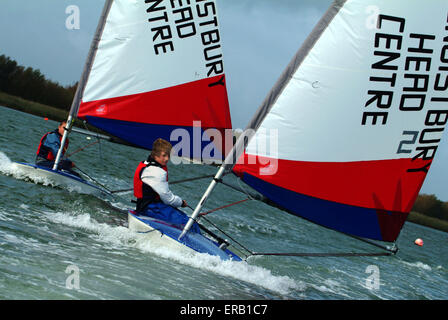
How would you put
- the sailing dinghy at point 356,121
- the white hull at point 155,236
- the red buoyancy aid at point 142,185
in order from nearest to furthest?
the sailing dinghy at point 356,121
the white hull at point 155,236
the red buoyancy aid at point 142,185

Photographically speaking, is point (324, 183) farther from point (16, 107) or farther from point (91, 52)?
point (16, 107)

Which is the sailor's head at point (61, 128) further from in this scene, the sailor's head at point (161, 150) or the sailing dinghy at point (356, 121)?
the sailing dinghy at point (356, 121)

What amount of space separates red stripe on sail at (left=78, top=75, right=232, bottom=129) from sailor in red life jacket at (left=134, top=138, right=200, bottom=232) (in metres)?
2.57

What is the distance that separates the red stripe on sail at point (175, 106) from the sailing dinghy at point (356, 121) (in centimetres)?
329

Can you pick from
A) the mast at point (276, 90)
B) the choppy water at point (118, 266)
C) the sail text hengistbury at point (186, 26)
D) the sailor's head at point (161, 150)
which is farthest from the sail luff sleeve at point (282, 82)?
the sail text hengistbury at point (186, 26)

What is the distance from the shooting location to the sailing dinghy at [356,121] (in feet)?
Answer: 16.9

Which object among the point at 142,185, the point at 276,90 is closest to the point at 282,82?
the point at 276,90

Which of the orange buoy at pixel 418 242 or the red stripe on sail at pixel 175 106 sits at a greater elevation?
the red stripe on sail at pixel 175 106

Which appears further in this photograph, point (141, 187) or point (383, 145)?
point (141, 187)

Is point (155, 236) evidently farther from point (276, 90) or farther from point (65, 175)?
point (65, 175)

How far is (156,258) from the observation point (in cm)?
577

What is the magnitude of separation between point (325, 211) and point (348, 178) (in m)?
0.47
